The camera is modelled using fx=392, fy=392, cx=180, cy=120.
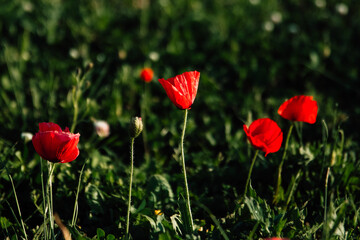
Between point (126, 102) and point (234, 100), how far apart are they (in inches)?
30.1

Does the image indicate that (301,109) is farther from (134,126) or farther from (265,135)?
(134,126)

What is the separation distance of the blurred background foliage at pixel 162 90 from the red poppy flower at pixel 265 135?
449 millimetres

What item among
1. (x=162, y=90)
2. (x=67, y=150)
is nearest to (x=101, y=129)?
(x=162, y=90)

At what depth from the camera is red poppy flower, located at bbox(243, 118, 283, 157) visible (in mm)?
1413

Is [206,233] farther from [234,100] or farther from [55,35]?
[55,35]

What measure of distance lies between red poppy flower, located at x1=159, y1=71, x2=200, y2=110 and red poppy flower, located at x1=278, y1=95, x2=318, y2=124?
42 cm

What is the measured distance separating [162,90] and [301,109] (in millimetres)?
1502

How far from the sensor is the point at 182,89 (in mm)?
1378

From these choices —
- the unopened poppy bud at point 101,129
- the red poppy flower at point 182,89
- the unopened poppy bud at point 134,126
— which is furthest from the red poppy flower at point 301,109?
the unopened poppy bud at point 101,129

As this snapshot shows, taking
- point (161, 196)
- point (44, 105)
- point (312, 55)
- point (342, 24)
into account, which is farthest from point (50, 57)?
point (342, 24)

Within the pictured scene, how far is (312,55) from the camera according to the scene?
321 cm

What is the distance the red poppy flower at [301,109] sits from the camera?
1520 mm

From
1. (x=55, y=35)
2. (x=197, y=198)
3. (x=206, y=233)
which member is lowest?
(x=197, y=198)

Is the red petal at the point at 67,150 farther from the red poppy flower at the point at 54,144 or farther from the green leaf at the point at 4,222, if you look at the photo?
the green leaf at the point at 4,222
